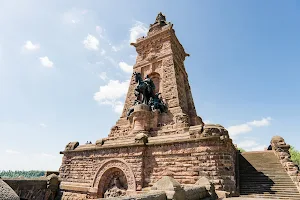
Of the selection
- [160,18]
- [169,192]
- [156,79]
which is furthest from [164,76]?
[169,192]

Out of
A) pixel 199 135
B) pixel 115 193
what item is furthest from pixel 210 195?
pixel 115 193

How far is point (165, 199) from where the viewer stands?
213 inches

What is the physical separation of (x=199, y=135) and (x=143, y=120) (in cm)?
547

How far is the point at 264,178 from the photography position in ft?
33.9

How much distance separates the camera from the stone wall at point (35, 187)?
1142cm

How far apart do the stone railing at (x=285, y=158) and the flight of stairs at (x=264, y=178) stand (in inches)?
8.4

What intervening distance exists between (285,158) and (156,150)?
25.7 feet

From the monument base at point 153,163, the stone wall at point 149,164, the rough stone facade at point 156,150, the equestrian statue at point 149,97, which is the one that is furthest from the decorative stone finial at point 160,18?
the stone wall at point 149,164

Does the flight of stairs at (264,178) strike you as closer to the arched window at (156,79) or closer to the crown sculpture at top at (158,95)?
the crown sculpture at top at (158,95)

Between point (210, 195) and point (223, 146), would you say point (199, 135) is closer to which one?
point (223, 146)

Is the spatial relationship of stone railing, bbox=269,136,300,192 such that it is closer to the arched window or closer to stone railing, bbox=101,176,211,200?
stone railing, bbox=101,176,211,200

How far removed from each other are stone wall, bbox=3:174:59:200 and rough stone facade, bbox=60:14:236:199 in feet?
2.86

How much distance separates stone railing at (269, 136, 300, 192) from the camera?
988cm

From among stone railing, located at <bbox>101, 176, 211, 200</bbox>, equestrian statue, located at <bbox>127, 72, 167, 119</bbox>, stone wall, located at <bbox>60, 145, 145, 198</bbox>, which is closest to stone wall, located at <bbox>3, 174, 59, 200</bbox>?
stone wall, located at <bbox>60, 145, 145, 198</bbox>
